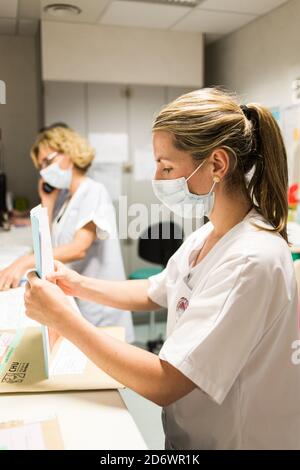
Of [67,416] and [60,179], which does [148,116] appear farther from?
[67,416]

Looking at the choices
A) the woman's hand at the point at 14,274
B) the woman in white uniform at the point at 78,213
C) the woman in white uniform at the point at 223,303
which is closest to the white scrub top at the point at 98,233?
the woman in white uniform at the point at 78,213

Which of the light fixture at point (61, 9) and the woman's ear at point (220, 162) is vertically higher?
the light fixture at point (61, 9)

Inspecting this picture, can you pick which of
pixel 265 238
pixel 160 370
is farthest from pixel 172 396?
pixel 265 238

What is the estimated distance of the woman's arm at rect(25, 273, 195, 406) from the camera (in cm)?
74

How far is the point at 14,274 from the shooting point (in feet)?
4.49

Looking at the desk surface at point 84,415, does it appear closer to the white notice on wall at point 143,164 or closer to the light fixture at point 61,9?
the light fixture at point 61,9

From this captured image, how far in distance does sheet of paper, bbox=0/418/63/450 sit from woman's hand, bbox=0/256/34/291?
70 centimetres

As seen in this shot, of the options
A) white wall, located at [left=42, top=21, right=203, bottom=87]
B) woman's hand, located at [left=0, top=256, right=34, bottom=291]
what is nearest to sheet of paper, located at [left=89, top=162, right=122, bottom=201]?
white wall, located at [left=42, top=21, right=203, bottom=87]

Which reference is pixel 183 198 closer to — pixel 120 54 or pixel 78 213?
pixel 78 213

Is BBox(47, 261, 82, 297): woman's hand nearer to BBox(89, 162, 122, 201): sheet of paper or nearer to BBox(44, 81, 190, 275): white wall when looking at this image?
BBox(44, 81, 190, 275): white wall

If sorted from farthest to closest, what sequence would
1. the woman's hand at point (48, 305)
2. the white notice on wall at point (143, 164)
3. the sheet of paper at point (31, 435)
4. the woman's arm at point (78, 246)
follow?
the white notice on wall at point (143, 164), the woman's arm at point (78, 246), the woman's hand at point (48, 305), the sheet of paper at point (31, 435)

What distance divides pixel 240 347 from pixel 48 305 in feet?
1.14

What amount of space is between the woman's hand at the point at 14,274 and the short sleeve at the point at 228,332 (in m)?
0.77

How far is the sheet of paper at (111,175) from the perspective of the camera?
2.86 m
